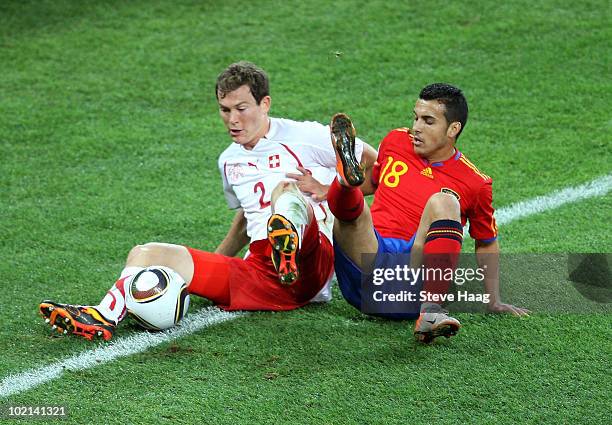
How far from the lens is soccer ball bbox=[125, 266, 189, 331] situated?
469 centimetres

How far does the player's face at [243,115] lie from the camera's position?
16.7ft

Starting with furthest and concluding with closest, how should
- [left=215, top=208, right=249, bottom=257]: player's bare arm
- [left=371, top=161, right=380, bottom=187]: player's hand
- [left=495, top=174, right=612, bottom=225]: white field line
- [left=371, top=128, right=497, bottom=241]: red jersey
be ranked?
[left=495, top=174, right=612, bottom=225]: white field line
[left=215, top=208, right=249, bottom=257]: player's bare arm
[left=371, top=161, right=380, bottom=187]: player's hand
[left=371, top=128, right=497, bottom=241]: red jersey

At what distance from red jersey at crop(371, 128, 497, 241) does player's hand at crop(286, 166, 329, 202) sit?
0.90 feet

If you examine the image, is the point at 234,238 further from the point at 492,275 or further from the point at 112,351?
the point at 492,275

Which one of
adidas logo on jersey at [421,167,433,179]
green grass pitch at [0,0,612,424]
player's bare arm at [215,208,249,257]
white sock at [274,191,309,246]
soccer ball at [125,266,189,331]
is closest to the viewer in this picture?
green grass pitch at [0,0,612,424]

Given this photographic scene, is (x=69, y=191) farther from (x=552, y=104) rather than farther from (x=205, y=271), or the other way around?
(x=552, y=104)

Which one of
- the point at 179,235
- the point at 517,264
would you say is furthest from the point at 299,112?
the point at 517,264

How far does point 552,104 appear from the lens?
7793 mm

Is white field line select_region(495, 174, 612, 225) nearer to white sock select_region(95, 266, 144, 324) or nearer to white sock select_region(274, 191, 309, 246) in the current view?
white sock select_region(274, 191, 309, 246)

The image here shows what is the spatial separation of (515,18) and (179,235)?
444cm

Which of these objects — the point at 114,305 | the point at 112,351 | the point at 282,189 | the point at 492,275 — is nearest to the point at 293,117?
the point at 282,189

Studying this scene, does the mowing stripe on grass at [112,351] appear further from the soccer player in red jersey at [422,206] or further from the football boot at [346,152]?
the football boot at [346,152]

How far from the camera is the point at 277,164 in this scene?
5.14 m

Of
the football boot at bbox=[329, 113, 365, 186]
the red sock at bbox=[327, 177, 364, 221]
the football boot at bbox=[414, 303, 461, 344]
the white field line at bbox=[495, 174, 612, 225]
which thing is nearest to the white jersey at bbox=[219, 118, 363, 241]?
the red sock at bbox=[327, 177, 364, 221]
